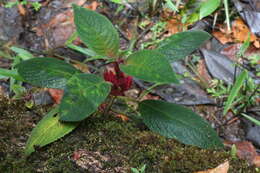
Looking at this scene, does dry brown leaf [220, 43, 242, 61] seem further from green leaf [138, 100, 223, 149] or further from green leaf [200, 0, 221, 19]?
green leaf [138, 100, 223, 149]

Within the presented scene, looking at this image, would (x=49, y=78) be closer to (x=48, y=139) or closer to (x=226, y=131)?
(x=48, y=139)

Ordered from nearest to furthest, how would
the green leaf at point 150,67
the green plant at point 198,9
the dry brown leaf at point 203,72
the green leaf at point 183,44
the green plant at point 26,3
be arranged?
the green leaf at point 150,67
the green leaf at point 183,44
the dry brown leaf at point 203,72
the green plant at point 198,9
the green plant at point 26,3

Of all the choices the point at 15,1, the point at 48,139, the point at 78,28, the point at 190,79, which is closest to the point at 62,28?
the point at 15,1

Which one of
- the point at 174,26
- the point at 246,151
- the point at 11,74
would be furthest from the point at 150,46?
the point at 11,74

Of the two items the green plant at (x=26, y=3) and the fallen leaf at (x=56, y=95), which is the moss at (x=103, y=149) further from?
the green plant at (x=26, y=3)

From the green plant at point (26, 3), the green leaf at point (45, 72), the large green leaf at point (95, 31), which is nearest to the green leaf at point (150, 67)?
the large green leaf at point (95, 31)

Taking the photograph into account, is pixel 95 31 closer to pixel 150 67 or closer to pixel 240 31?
pixel 150 67

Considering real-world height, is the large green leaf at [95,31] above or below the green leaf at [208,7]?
above

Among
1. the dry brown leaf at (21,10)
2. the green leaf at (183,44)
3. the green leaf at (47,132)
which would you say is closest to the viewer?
the green leaf at (47,132)
